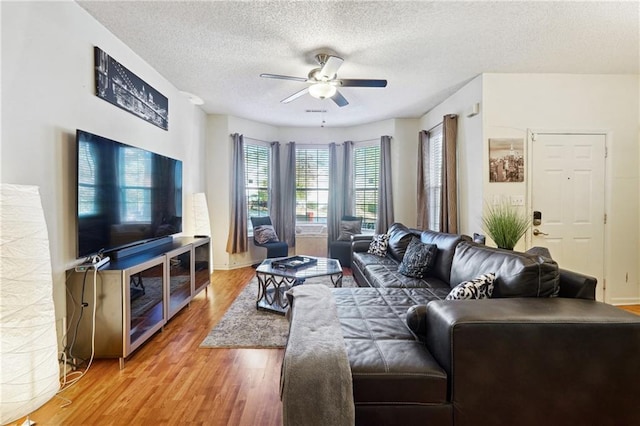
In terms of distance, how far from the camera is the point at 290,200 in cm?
588

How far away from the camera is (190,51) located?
9.52 feet

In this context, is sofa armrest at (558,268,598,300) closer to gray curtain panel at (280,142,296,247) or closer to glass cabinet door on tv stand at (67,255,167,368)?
glass cabinet door on tv stand at (67,255,167,368)

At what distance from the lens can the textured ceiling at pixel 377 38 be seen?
89.1 inches

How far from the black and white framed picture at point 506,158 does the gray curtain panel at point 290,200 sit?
139 inches

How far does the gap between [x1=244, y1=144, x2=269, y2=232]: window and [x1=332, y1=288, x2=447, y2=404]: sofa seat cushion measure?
4114 mm

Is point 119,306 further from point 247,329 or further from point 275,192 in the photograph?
point 275,192

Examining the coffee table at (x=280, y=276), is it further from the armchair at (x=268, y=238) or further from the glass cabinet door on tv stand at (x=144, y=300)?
the armchair at (x=268, y=238)

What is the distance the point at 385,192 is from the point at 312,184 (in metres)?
1.52

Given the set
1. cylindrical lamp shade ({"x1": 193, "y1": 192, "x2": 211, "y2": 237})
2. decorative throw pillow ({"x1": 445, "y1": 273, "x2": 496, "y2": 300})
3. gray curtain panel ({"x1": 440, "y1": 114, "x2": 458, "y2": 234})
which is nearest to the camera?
decorative throw pillow ({"x1": 445, "y1": 273, "x2": 496, "y2": 300})

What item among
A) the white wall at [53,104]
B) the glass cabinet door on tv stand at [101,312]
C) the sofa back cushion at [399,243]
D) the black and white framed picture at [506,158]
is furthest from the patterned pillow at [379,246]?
the white wall at [53,104]

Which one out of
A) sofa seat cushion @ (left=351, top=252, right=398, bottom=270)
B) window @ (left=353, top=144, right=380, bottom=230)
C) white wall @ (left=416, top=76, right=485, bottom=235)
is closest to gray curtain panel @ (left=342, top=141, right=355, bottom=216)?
window @ (left=353, top=144, right=380, bottom=230)

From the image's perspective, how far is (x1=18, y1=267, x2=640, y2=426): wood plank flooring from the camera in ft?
5.45

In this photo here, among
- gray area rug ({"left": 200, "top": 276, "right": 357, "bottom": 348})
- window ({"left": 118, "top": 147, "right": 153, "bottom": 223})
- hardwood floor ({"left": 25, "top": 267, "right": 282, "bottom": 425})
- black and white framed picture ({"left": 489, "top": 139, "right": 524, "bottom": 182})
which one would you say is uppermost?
black and white framed picture ({"left": 489, "top": 139, "right": 524, "bottom": 182})

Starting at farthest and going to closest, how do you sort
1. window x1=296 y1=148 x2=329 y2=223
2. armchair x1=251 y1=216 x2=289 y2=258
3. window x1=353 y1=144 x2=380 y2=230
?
window x1=296 y1=148 x2=329 y2=223, window x1=353 y1=144 x2=380 y2=230, armchair x1=251 y1=216 x2=289 y2=258
